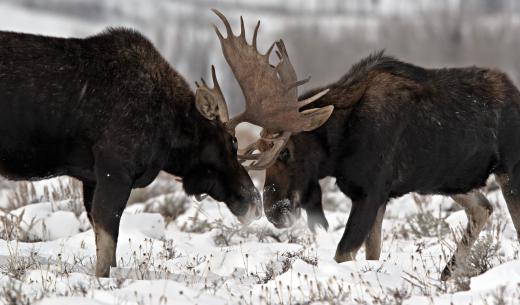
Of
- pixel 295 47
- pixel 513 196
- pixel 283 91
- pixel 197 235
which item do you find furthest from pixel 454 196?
pixel 295 47

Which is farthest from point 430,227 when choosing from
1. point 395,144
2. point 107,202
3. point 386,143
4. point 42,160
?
point 42,160

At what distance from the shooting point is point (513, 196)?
7.41m

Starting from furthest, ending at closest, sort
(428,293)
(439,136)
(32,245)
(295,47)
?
(295,47), (32,245), (439,136), (428,293)

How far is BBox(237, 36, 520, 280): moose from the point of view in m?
6.96

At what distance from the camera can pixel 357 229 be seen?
270 inches

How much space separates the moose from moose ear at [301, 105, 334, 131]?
0.11 feet

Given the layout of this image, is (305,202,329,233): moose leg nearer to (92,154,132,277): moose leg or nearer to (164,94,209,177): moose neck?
(164,94,209,177): moose neck

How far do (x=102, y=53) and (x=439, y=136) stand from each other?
3.06m

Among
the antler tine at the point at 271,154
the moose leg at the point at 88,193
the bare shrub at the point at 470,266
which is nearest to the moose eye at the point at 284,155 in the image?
the antler tine at the point at 271,154

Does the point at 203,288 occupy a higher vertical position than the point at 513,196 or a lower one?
lower

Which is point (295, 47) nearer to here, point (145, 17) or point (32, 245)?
point (145, 17)

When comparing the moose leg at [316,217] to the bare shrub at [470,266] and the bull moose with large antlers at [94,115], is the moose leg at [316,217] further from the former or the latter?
the bare shrub at [470,266]

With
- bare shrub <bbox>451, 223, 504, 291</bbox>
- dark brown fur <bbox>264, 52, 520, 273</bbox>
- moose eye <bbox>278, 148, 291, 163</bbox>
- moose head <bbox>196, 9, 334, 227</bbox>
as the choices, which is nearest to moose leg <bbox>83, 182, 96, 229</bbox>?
moose head <bbox>196, 9, 334, 227</bbox>

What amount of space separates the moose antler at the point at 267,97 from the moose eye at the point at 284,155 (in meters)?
0.10
